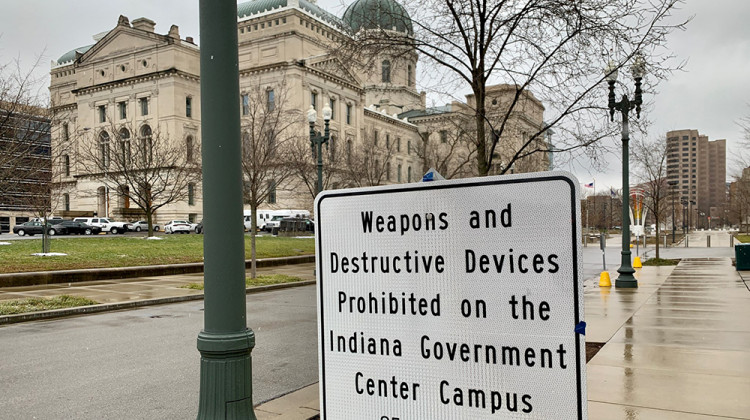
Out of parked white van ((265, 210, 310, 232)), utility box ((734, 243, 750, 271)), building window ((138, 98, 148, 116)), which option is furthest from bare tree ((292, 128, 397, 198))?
building window ((138, 98, 148, 116))

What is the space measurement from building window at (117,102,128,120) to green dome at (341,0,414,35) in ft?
247

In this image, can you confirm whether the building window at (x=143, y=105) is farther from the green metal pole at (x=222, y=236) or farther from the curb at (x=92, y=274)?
the green metal pole at (x=222, y=236)

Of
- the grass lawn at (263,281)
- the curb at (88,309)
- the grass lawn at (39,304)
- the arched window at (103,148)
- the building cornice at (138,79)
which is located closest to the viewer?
the curb at (88,309)

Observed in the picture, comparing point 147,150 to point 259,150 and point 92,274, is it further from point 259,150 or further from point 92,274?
point 92,274

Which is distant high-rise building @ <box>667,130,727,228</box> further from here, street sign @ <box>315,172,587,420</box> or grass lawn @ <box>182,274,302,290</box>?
street sign @ <box>315,172,587,420</box>

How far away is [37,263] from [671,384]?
19533 millimetres

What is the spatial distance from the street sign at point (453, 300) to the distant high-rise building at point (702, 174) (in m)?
150

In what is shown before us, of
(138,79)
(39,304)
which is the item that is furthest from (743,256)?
(138,79)

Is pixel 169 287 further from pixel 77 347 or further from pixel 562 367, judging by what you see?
pixel 562 367

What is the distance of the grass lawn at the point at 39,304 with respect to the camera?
11621 mm

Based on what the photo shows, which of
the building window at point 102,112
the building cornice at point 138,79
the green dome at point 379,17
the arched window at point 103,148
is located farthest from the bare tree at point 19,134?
the building window at point 102,112

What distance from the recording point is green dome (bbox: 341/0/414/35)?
9.88m

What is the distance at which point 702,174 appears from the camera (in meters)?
174

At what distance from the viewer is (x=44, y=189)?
2511 centimetres
